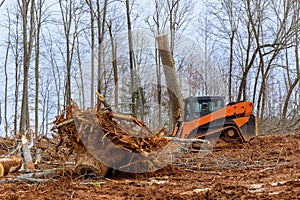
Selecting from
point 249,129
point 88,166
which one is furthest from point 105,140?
point 249,129

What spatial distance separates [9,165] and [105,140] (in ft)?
6.45

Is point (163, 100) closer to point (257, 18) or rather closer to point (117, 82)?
point (117, 82)

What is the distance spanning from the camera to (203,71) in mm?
14578

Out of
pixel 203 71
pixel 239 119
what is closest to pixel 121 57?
pixel 203 71

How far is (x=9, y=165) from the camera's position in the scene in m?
5.49

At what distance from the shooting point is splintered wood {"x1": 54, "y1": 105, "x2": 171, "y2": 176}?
14.9 feet

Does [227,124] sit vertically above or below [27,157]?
above

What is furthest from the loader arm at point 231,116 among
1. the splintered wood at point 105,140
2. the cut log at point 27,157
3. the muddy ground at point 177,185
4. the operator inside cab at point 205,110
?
the splintered wood at point 105,140

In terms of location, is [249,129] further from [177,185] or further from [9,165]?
[9,165]

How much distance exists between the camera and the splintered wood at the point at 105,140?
4.53 m

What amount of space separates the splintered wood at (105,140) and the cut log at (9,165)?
1347 mm

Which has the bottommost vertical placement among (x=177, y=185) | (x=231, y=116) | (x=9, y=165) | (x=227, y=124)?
(x=177, y=185)

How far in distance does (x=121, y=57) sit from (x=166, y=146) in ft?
42.5

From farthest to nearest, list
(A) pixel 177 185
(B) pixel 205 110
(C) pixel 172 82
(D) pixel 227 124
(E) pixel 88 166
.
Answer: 1. (C) pixel 172 82
2. (B) pixel 205 110
3. (D) pixel 227 124
4. (E) pixel 88 166
5. (A) pixel 177 185
